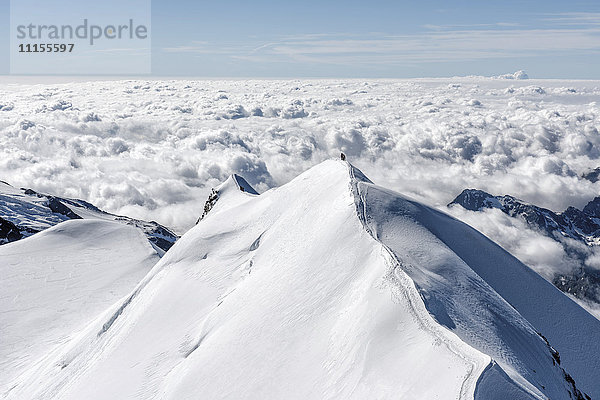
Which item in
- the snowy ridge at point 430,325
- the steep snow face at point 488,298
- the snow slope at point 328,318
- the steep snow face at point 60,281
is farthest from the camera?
the steep snow face at point 60,281

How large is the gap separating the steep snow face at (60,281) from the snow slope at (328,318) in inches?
191

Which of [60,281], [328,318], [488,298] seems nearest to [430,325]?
[328,318]

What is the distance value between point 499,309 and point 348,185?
13.6 metres

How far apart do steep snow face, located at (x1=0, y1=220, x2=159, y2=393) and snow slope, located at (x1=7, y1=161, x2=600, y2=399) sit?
486cm

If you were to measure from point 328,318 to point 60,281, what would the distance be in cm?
4454

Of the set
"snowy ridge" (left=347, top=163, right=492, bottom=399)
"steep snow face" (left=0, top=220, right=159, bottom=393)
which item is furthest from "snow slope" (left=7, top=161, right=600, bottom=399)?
"steep snow face" (left=0, top=220, right=159, bottom=393)

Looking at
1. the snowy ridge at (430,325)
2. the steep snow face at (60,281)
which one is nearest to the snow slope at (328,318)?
the snowy ridge at (430,325)

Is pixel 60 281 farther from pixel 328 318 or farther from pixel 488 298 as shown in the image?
pixel 488 298

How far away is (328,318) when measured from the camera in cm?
2003

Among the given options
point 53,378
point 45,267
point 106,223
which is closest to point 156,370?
point 53,378

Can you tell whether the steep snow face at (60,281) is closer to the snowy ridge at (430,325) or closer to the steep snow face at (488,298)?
the snowy ridge at (430,325)

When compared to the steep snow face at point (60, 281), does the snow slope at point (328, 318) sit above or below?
above

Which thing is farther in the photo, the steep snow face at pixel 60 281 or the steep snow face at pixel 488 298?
the steep snow face at pixel 60 281

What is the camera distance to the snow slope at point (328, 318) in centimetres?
1596
